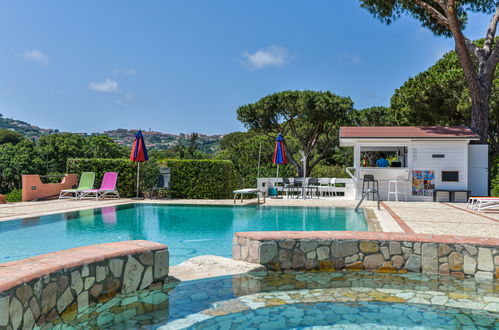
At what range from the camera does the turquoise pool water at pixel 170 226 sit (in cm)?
687

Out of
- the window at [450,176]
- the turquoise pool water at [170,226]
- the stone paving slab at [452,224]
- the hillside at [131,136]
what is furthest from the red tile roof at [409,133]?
the hillside at [131,136]

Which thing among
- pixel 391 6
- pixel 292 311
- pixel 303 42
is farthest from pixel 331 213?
pixel 303 42

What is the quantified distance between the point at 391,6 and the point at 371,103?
16757 millimetres

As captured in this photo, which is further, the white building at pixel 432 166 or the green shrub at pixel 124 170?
the green shrub at pixel 124 170

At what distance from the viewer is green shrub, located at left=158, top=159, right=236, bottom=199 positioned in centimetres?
1524

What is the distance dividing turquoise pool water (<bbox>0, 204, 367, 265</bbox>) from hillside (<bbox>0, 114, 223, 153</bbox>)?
5596cm

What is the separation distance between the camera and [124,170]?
15555 millimetres

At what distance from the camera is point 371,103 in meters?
34.8

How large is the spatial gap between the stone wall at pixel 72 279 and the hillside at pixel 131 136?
2486 inches

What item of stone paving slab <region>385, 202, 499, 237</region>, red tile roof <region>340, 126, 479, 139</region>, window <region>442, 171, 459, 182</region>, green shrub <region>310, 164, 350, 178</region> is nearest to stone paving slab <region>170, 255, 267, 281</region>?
stone paving slab <region>385, 202, 499, 237</region>

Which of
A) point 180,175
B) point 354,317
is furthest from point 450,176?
point 354,317

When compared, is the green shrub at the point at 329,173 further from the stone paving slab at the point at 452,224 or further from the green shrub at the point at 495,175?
the stone paving slab at the point at 452,224

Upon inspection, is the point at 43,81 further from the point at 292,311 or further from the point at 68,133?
the point at 292,311

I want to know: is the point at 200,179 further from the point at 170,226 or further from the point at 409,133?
the point at 409,133
